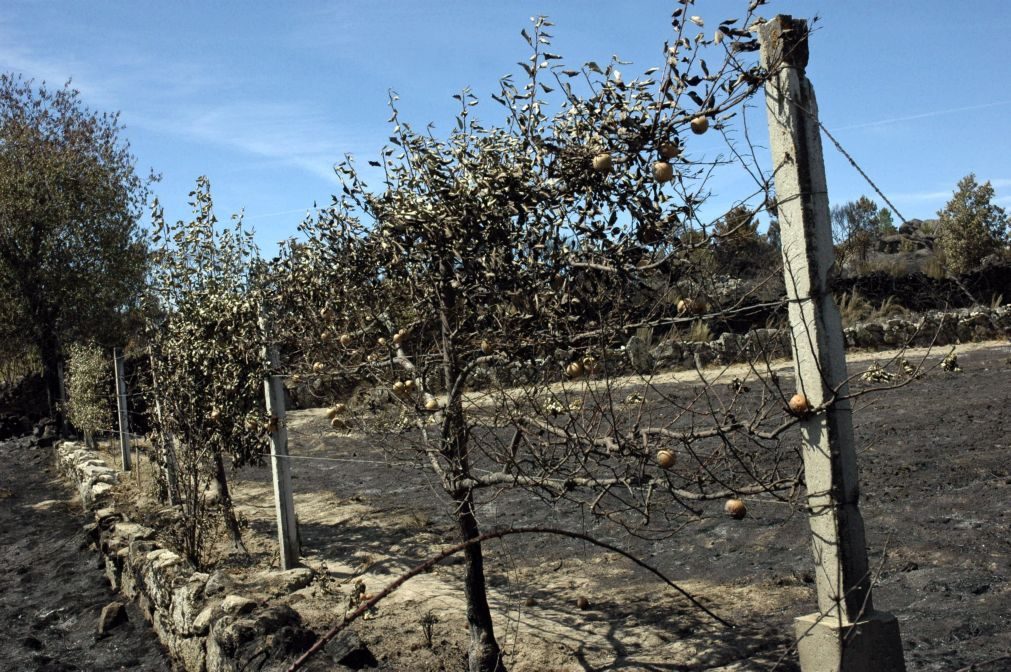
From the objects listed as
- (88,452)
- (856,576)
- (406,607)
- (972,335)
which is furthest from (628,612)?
(972,335)

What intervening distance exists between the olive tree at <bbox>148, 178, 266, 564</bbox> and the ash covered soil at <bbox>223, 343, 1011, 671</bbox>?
95cm

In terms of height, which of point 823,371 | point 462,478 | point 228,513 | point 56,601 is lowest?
point 56,601

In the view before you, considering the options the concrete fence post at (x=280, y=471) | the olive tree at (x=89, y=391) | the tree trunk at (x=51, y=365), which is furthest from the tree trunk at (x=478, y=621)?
the tree trunk at (x=51, y=365)

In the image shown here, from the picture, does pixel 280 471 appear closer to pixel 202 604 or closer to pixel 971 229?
pixel 202 604

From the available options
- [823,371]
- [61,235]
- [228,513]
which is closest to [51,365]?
[61,235]

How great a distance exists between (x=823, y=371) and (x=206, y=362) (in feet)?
21.8

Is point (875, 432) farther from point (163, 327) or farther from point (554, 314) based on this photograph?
point (163, 327)

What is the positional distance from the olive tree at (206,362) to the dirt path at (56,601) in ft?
3.51

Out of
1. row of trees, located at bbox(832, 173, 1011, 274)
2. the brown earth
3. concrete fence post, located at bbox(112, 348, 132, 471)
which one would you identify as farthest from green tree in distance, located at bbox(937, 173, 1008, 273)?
concrete fence post, located at bbox(112, 348, 132, 471)

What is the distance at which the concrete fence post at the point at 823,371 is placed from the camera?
322 centimetres

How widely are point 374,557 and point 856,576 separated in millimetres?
5373

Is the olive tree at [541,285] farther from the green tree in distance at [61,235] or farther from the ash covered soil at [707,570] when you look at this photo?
the green tree in distance at [61,235]

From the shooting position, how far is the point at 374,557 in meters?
7.88

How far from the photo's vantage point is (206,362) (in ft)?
27.8
